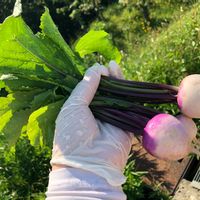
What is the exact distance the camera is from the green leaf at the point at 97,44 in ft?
7.18

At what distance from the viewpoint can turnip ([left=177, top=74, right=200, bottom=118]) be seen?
5.98ft

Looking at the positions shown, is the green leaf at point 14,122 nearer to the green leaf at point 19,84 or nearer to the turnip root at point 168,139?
the green leaf at point 19,84

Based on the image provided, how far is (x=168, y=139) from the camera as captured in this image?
5.84 feet

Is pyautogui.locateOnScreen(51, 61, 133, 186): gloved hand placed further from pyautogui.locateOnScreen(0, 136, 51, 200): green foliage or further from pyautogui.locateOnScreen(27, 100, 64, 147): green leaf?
pyautogui.locateOnScreen(0, 136, 51, 200): green foliage

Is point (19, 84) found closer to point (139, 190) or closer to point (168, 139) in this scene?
point (168, 139)

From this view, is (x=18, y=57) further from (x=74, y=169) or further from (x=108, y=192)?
(x=108, y=192)

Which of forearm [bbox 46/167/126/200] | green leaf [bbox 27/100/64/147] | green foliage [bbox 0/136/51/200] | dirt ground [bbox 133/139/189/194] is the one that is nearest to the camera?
forearm [bbox 46/167/126/200]

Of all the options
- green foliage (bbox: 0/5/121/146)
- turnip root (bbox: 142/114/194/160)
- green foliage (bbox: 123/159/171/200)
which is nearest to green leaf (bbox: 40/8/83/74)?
green foliage (bbox: 0/5/121/146)

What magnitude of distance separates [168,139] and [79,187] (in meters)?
0.36

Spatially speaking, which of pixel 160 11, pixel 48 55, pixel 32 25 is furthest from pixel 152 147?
pixel 32 25

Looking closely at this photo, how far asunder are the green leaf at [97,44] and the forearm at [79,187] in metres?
0.66

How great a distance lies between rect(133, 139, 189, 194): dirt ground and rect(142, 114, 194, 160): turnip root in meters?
1.41

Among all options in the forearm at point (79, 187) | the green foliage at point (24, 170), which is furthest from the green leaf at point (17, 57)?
the green foliage at point (24, 170)

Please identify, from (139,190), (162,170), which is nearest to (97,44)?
(139,190)
